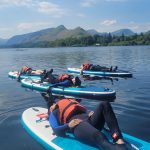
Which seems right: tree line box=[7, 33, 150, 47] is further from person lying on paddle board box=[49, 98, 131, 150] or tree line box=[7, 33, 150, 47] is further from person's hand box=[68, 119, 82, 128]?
person's hand box=[68, 119, 82, 128]

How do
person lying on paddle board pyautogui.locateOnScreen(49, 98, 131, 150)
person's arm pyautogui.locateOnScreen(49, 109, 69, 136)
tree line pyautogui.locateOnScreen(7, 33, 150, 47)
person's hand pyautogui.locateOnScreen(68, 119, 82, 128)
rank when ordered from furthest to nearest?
1. tree line pyautogui.locateOnScreen(7, 33, 150, 47)
2. person's arm pyautogui.locateOnScreen(49, 109, 69, 136)
3. person's hand pyautogui.locateOnScreen(68, 119, 82, 128)
4. person lying on paddle board pyautogui.locateOnScreen(49, 98, 131, 150)

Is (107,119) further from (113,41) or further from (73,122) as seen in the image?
(113,41)

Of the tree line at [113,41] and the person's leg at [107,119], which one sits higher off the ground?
the person's leg at [107,119]

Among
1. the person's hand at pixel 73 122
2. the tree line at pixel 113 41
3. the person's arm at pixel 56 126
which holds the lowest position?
the tree line at pixel 113 41

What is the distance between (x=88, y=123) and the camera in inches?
314

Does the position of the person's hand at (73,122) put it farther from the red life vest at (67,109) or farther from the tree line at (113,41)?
the tree line at (113,41)

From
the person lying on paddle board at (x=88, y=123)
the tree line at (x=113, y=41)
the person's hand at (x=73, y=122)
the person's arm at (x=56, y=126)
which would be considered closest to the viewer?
the person lying on paddle board at (x=88, y=123)

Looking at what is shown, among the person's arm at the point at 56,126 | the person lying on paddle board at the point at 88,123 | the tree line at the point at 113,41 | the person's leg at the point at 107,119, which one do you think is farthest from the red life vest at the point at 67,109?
the tree line at the point at 113,41

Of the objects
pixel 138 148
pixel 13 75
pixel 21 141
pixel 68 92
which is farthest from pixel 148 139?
pixel 13 75

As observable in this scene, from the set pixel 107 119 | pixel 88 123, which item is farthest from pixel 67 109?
pixel 107 119

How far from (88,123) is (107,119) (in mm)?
647

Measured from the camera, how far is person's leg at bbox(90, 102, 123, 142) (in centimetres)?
753

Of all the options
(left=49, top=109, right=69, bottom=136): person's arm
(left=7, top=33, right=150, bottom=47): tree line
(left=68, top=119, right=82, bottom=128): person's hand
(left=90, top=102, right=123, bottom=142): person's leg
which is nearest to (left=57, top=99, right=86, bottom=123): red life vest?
(left=49, top=109, right=69, bottom=136): person's arm

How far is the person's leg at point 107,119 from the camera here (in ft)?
24.7
